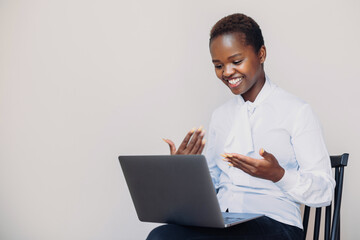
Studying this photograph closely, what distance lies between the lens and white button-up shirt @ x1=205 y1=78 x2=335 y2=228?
143 centimetres

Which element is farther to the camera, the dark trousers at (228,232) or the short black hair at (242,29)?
the short black hair at (242,29)

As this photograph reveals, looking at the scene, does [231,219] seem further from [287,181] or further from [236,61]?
[236,61]

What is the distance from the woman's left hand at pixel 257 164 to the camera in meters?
1.27

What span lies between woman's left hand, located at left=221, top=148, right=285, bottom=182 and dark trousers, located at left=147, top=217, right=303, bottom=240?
15 centimetres

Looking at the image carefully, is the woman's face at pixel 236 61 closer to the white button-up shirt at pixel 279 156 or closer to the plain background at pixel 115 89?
the white button-up shirt at pixel 279 156

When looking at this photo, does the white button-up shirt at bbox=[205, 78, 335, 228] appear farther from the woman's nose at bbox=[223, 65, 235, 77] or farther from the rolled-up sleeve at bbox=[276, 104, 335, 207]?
the woman's nose at bbox=[223, 65, 235, 77]

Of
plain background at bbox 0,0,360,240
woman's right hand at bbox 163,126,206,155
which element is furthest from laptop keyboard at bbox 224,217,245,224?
plain background at bbox 0,0,360,240

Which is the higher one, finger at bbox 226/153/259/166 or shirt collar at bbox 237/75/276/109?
shirt collar at bbox 237/75/276/109

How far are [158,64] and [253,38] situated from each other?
743 mm

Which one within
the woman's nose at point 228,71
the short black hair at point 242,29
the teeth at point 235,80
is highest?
the short black hair at point 242,29

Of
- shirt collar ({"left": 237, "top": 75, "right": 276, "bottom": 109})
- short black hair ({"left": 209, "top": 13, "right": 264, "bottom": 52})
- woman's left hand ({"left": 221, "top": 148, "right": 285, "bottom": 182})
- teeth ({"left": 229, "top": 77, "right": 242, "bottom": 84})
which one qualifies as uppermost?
short black hair ({"left": 209, "top": 13, "right": 264, "bottom": 52})

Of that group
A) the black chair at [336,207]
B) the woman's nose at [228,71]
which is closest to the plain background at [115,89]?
the black chair at [336,207]

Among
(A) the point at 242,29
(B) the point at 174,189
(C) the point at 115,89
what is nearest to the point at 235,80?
(A) the point at 242,29

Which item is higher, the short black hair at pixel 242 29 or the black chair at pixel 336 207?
the short black hair at pixel 242 29
